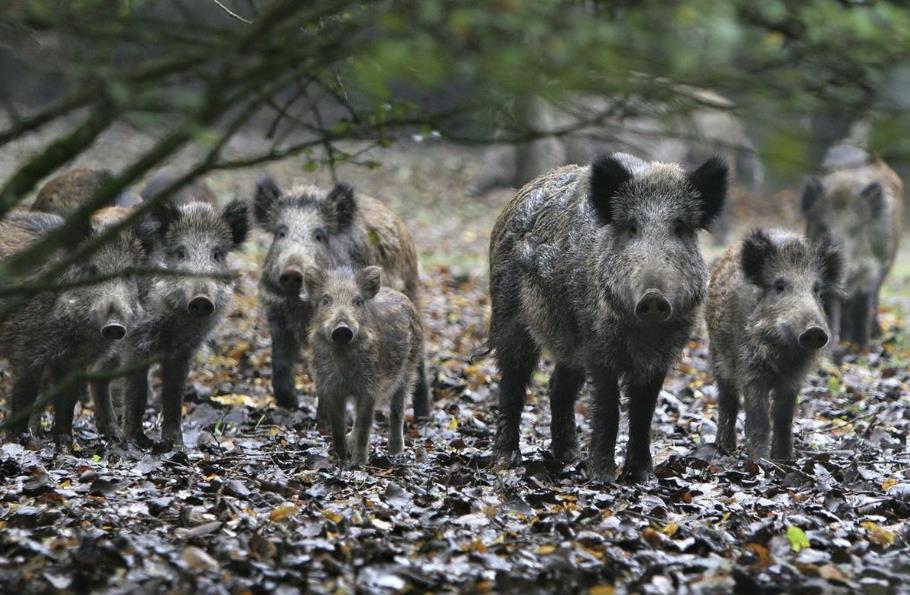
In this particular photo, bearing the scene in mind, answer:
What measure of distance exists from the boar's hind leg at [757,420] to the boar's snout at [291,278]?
323 centimetres

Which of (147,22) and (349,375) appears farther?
(349,375)

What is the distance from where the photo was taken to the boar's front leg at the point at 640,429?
6.20 m

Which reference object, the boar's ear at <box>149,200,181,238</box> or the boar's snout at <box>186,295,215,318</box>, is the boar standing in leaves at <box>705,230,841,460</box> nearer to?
the boar's snout at <box>186,295,215,318</box>

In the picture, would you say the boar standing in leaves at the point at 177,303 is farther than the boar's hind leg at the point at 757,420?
Yes

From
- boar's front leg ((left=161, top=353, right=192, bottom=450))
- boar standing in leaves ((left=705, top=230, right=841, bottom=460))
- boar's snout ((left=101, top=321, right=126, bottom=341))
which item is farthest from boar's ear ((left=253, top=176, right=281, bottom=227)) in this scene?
boar standing in leaves ((left=705, top=230, right=841, bottom=460))

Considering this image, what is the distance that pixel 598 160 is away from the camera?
6.20 meters

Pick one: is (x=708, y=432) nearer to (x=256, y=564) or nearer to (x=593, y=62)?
(x=256, y=564)

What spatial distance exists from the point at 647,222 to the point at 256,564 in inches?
111

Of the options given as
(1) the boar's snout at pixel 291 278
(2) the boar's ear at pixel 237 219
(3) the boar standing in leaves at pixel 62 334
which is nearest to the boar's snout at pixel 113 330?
(3) the boar standing in leaves at pixel 62 334

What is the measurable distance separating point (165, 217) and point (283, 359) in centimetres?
167

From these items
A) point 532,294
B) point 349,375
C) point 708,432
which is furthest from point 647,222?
point 708,432

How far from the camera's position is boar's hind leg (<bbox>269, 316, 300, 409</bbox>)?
28.7 ft

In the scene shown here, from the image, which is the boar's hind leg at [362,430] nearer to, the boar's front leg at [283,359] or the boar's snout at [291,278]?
the boar's snout at [291,278]

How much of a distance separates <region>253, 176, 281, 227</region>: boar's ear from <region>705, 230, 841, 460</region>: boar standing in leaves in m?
3.66
